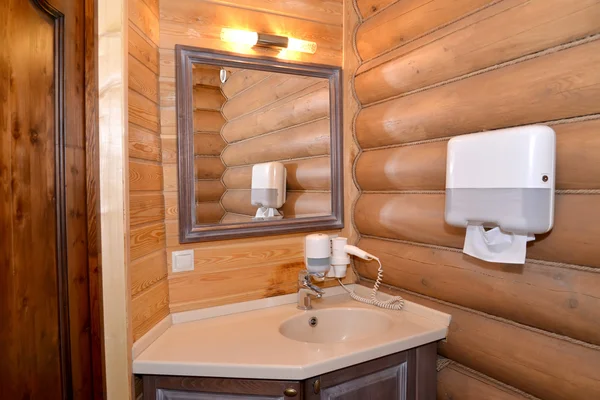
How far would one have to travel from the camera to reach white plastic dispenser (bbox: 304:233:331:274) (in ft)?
5.73

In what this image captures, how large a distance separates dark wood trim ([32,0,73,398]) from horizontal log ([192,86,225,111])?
0.57 meters

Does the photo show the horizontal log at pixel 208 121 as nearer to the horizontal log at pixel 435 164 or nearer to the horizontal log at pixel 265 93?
the horizontal log at pixel 265 93

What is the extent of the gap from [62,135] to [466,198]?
1.35m

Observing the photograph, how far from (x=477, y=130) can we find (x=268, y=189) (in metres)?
0.95

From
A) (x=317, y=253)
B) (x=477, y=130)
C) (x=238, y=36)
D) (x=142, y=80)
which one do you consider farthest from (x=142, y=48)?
(x=477, y=130)

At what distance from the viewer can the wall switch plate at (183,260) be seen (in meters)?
1.66

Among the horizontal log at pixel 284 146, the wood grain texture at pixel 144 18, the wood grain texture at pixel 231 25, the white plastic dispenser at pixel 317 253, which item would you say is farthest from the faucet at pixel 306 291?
the wood grain texture at pixel 144 18

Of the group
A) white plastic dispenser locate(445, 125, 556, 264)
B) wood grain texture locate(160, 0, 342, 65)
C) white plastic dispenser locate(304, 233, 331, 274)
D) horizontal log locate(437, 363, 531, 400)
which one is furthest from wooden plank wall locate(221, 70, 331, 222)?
horizontal log locate(437, 363, 531, 400)

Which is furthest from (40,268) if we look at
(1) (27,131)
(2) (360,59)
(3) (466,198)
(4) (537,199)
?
(2) (360,59)

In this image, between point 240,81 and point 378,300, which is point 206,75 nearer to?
point 240,81

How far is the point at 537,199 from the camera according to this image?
45.1 inches

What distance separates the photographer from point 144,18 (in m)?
1.49

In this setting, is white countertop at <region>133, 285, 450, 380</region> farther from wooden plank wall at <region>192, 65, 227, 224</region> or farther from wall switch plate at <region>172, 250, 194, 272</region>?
wooden plank wall at <region>192, 65, 227, 224</region>

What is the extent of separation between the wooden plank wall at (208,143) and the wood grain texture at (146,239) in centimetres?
17
